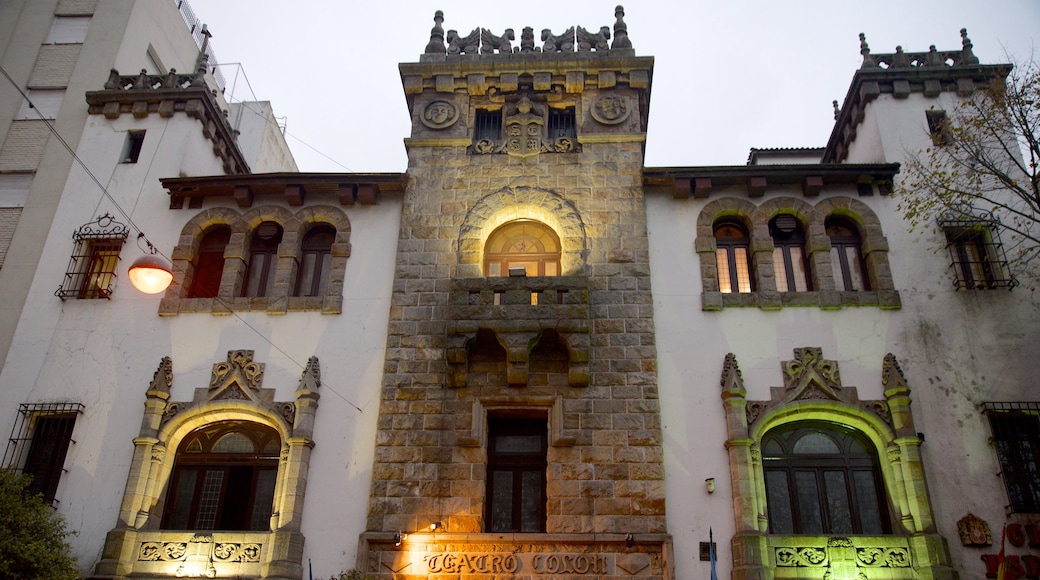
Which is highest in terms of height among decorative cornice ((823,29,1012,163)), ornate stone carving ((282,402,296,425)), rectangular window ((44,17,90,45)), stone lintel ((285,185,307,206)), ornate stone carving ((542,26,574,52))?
rectangular window ((44,17,90,45))

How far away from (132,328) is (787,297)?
15.8 metres

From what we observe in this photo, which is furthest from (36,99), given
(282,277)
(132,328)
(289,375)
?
(289,375)

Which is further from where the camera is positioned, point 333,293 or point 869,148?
point 869,148

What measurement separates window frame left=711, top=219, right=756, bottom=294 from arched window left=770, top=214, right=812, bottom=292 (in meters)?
0.65

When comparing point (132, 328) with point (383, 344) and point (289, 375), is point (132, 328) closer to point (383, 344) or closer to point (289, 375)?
point (289, 375)

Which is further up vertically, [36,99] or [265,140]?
[265,140]

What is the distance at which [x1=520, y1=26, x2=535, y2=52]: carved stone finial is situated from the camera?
22.2 metres

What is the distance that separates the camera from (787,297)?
61.1ft

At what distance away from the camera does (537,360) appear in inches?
715

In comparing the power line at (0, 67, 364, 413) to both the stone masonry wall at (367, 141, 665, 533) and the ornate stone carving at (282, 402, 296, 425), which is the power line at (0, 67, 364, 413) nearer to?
the ornate stone carving at (282, 402, 296, 425)

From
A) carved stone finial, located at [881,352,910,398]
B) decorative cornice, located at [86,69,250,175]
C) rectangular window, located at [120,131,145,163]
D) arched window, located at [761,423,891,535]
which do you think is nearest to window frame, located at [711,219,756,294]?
carved stone finial, located at [881,352,910,398]

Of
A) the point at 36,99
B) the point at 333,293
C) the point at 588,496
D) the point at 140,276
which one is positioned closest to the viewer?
the point at 140,276

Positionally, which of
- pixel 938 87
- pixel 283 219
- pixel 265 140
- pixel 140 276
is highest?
pixel 265 140

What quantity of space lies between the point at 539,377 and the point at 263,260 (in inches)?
318
